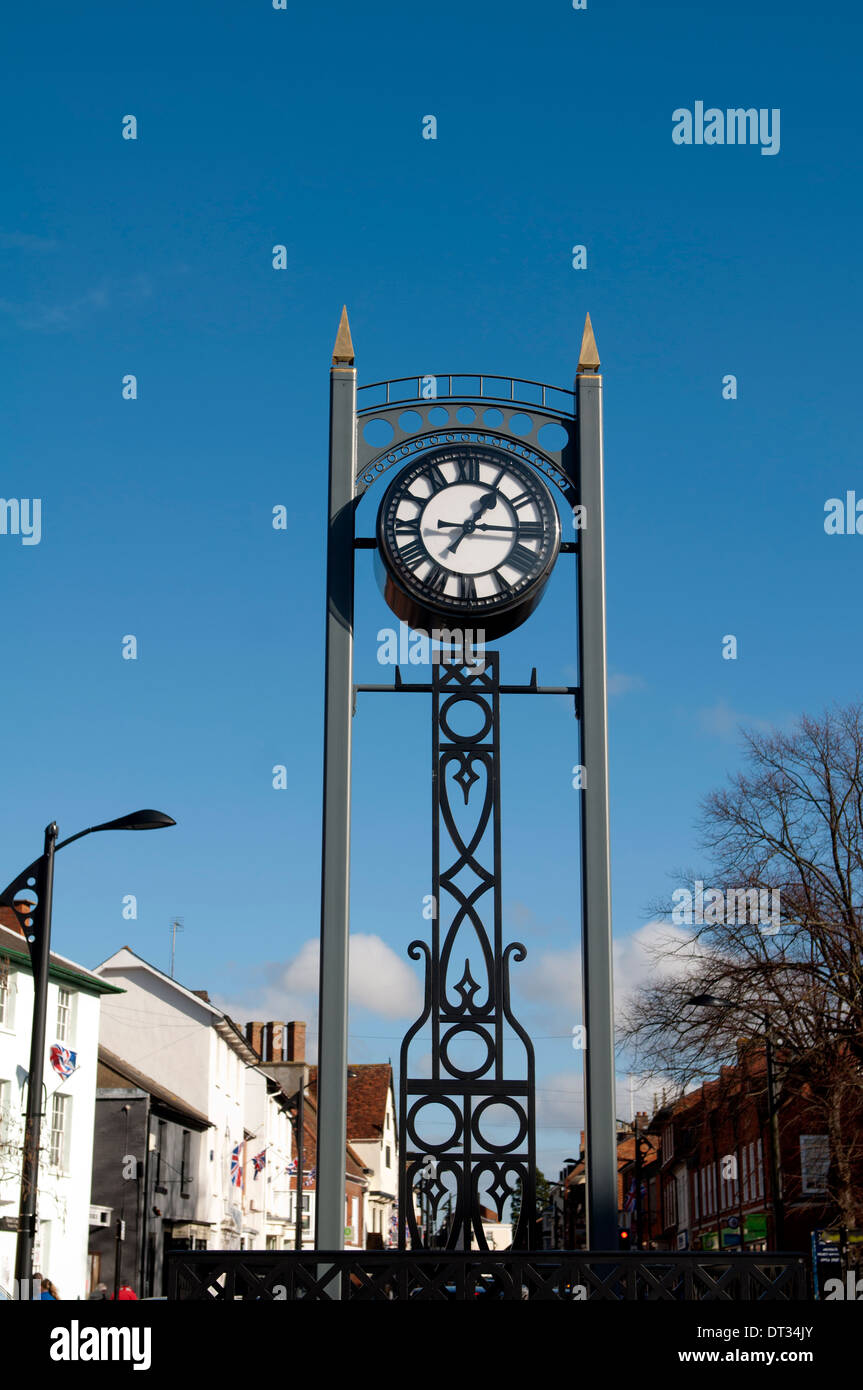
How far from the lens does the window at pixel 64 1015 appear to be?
39.3 meters

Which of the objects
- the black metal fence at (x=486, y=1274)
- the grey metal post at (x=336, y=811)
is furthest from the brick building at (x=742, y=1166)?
the black metal fence at (x=486, y=1274)

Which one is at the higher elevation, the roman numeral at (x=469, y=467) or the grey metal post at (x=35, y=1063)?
the roman numeral at (x=469, y=467)

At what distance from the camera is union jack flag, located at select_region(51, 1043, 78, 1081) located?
37906mm

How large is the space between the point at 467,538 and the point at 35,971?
6.26 meters

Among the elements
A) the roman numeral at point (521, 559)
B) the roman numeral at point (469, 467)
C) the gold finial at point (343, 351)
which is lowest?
the roman numeral at point (521, 559)

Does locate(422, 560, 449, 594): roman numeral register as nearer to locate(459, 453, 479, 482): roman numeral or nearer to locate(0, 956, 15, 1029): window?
locate(459, 453, 479, 482): roman numeral

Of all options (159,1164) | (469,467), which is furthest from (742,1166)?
(469,467)

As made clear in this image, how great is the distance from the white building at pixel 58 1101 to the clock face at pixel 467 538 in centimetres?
2603

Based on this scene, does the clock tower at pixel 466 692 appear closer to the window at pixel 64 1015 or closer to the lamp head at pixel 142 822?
the lamp head at pixel 142 822

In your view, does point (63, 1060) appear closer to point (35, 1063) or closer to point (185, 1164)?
point (185, 1164)

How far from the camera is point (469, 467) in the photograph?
11.1 m

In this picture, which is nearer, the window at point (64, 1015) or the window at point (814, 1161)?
the window at point (814, 1161)

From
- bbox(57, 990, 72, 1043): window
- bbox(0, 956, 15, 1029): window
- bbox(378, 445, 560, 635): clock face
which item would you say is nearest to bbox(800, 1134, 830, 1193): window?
bbox(0, 956, 15, 1029): window
